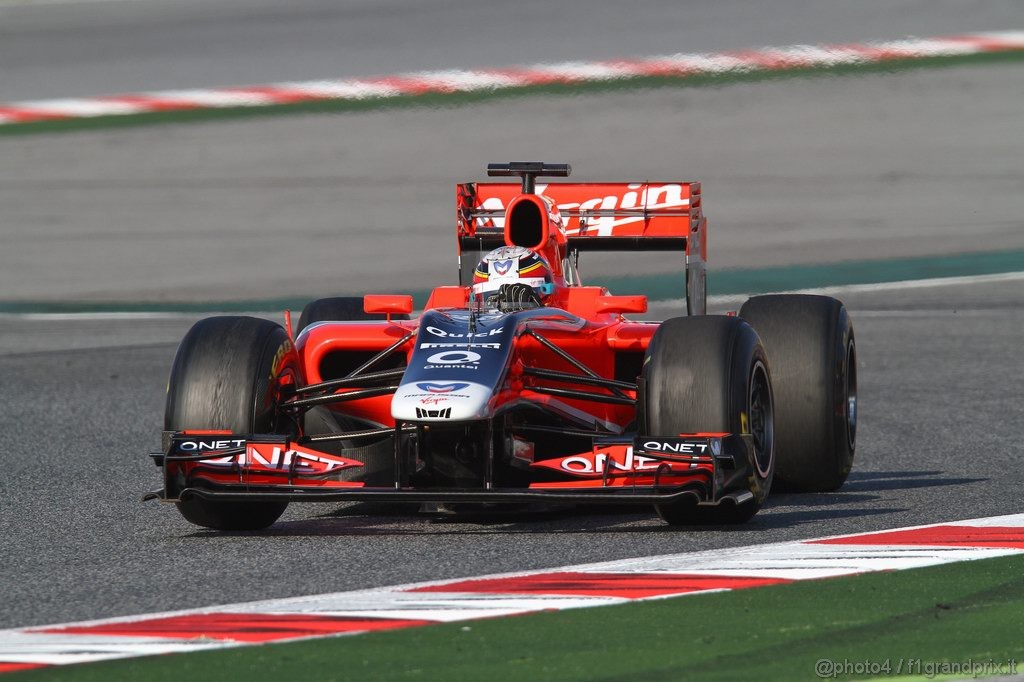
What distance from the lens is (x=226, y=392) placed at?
8273 millimetres

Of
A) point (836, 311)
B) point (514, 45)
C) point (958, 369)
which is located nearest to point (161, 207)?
point (514, 45)

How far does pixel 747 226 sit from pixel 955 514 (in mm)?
12518

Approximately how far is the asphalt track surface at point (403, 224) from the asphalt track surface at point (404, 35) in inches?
3.0

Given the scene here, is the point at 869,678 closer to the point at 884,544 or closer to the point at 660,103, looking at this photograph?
the point at 884,544

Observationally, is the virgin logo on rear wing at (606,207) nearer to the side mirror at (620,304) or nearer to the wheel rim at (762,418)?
the side mirror at (620,304)

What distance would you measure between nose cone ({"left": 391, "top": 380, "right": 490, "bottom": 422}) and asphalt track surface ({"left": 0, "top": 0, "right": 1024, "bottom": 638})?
55 centimetres

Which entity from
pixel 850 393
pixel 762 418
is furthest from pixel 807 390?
pixel 762 418

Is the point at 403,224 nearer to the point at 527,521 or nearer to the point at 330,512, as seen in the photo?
the point at 330,512

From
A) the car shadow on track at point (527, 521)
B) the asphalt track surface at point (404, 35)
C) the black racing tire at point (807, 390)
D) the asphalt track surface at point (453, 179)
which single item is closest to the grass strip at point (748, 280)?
the asphalt track surface at point (453, 179)

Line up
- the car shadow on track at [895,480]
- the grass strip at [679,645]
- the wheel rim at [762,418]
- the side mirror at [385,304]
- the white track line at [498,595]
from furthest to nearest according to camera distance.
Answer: the car shadow on track at [895,480]
the side mirror at [385,304]
the wheel rim at [762,418]
the white track line at [498,595]
the grass strip at [679,645]

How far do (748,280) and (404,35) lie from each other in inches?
425

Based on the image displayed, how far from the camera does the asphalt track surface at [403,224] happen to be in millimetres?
8016

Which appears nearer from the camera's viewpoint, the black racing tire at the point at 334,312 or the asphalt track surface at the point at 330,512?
the asphalt track surface at the point at 330,512

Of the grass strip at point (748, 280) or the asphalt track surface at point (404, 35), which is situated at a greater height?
the asphalt track surface at point (404, 35)
